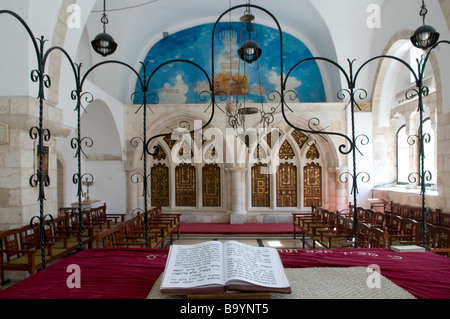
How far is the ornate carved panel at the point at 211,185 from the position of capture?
8.73 meters

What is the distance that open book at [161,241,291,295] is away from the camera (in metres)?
1.14

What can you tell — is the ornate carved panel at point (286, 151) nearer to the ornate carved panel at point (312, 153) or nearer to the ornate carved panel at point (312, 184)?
the ornate carved panel at point (312, 153)

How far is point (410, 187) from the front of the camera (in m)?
7.63

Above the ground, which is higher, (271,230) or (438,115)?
(438,115)

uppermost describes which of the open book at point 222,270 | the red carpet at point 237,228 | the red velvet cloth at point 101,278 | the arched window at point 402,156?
the arched window at point 402,156

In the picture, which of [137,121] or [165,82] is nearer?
[137,121]

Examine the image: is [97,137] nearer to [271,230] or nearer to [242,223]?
[242,223]

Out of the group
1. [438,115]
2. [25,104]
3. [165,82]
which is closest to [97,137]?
[165,82]

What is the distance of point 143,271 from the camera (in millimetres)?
1540

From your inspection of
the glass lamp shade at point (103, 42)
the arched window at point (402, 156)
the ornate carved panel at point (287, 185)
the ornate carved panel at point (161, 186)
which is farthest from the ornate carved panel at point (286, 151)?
the glass lamp shade at point (103, 42)

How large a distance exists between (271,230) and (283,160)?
2208 millimetres

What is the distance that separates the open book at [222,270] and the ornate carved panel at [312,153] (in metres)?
7.43

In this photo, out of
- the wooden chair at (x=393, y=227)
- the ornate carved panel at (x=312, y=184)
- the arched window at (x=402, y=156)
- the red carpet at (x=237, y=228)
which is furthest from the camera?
the ornate carved panel at (x=312, y=184)

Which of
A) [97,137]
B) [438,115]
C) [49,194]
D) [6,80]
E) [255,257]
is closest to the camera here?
[255,257]
